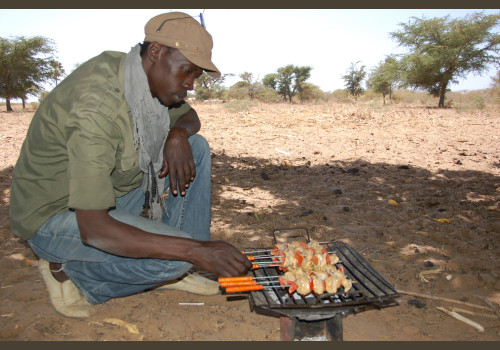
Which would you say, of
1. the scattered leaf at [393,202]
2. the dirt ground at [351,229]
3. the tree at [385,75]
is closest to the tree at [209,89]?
the tree at [385,75]

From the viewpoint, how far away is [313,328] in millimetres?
2090

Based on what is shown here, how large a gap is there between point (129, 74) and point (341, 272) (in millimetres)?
1623

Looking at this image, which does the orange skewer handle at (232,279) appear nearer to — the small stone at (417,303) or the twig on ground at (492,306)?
the small stone at (417,303)

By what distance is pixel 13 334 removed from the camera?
7.38 feet

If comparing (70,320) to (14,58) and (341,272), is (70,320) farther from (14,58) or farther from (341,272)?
(14,58)

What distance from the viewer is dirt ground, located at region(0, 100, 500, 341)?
2396 millimetres

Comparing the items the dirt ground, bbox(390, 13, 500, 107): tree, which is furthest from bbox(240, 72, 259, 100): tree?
the dirt ground

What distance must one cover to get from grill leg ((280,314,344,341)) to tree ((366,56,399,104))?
78.6ft

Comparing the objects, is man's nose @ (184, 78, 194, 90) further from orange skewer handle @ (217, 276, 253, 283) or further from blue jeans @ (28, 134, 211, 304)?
orange skewer handle @ (217, 276, 253, 283)

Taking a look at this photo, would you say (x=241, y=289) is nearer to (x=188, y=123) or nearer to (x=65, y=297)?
(x=65, y=297)

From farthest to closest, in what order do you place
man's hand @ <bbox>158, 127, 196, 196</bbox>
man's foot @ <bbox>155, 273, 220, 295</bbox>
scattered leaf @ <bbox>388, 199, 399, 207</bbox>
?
1. scattered leaf @ <bbox>388, 199, 399, 207</bbox>
2. man's foot @ <bbox>155, 273, 220, 295</bbox>
3. man's hand @ <bbox>158, 127, 196, 196</bbox>

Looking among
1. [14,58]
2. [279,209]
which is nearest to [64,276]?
[279,209]

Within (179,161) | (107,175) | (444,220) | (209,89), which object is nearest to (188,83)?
(179,161)

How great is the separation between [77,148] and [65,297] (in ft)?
3.65
